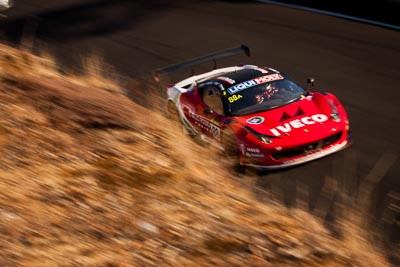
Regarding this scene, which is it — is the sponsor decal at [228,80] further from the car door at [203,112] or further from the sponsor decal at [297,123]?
the sponsor decal at [297,123]

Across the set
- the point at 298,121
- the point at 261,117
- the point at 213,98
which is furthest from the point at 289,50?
the point at 298,121

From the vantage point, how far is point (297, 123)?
10.6 meters

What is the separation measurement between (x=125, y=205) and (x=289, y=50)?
11318 mm

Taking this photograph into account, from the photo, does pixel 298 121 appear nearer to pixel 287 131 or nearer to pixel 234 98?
pixel 287 131

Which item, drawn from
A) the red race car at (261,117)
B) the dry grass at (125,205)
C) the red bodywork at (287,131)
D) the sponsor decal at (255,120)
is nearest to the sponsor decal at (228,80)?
the red race car at (261,117)

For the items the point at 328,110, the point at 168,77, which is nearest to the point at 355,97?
the point at 328,110

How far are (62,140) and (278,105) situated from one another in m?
4.95

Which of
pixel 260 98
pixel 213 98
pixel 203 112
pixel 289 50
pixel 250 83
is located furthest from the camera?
pixel 289 50

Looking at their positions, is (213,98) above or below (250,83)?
below

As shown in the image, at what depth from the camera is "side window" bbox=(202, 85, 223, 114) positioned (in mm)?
11383

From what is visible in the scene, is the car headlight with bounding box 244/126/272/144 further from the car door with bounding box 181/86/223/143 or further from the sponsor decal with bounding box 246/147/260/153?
the car door with bounding box 181/86/223/143

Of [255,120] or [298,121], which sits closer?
[298,121]

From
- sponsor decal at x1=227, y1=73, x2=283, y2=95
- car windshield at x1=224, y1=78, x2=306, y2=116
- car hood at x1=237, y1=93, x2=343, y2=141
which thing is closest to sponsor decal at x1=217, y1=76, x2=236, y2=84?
sponsor decal at x1=227, y1=73, x2=283, y2=95

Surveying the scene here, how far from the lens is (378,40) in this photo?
16.7 metres
